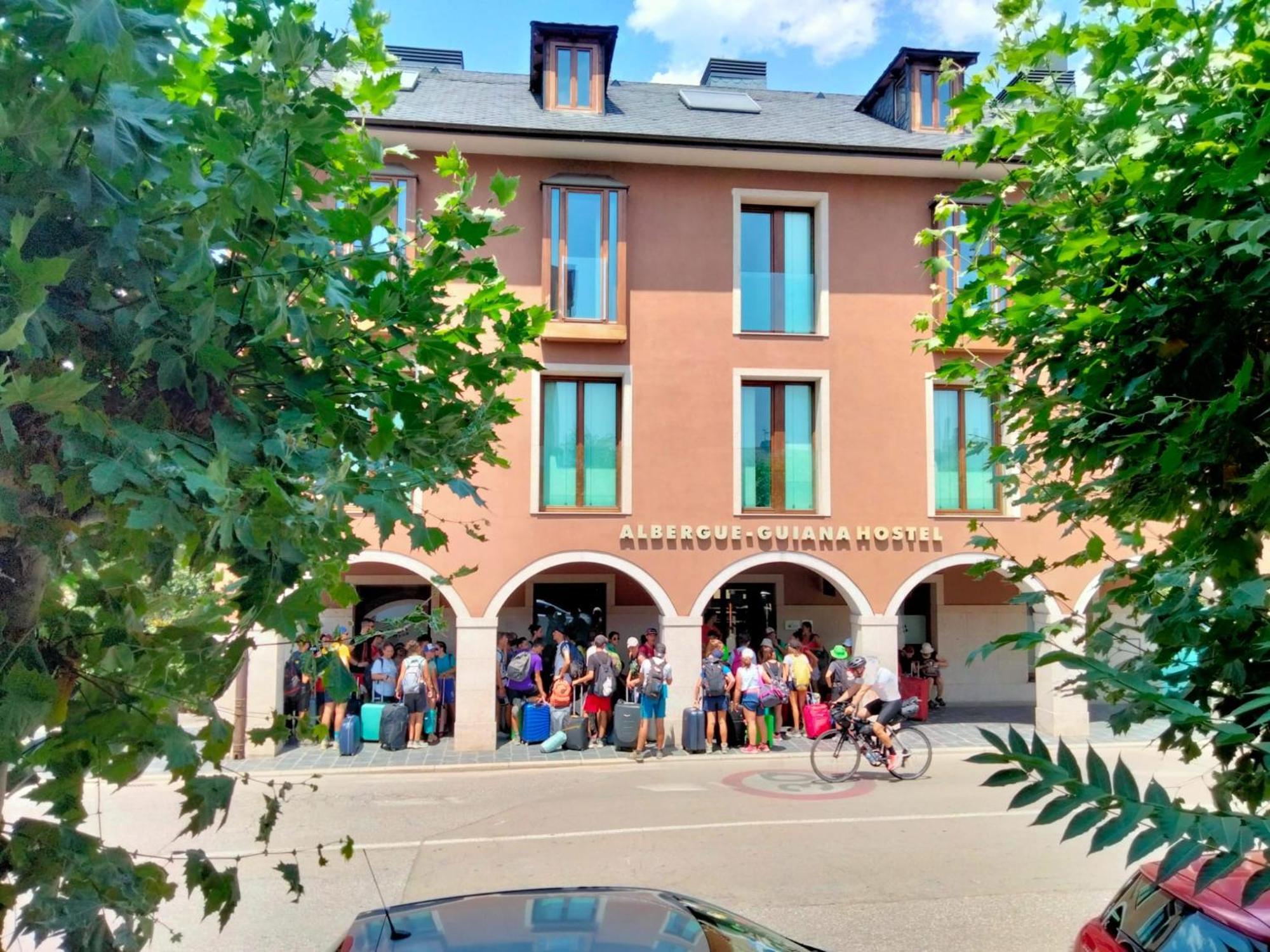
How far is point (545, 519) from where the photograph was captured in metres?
15.4

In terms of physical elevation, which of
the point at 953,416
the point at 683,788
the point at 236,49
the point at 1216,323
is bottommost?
the point at 683,788

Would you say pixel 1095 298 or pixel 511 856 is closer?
pixel 1095 298

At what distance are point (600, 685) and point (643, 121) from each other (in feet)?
32.7

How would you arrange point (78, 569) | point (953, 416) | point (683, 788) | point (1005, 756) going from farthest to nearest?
point (953, 416), point (683, 788), point (78, 569), point (1005, 756)

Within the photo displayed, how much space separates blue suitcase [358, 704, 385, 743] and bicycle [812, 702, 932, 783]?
22.8 ft

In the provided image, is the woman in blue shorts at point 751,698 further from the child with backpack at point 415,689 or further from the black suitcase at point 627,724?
the child with backpack at point 415,689

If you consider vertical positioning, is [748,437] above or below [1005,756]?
above

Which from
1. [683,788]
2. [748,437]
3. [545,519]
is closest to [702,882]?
[683,788]

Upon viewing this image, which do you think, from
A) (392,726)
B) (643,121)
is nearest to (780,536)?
(392,726)

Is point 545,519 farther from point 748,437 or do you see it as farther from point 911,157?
point 911,157

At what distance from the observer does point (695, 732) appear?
14.8 m

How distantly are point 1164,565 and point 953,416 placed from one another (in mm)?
13220

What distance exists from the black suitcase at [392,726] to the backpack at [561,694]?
238 centimetres

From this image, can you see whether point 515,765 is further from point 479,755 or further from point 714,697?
point 714,697
